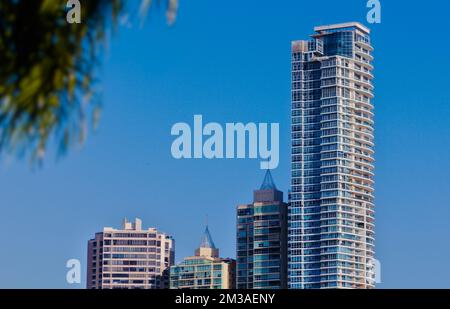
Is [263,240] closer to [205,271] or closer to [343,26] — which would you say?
[205,271]

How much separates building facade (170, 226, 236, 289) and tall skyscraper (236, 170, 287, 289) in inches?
55.9

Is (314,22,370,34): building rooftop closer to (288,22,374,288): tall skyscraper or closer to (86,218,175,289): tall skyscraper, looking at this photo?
(288,22,374,288): tall skyscraper

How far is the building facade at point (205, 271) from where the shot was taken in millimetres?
108062

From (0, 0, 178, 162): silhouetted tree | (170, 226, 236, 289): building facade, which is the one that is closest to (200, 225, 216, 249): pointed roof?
(170, 226, 236, 289): building facade

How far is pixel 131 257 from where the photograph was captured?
12138 cm

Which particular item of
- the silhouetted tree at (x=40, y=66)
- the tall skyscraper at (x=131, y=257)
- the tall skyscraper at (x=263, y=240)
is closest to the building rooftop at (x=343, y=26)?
the tall skyscraper at (x=263, y=240)

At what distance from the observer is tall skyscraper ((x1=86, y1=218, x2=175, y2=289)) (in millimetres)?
118625

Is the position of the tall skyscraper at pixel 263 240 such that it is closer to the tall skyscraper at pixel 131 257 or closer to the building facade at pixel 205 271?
the building facade at pixel 205 271

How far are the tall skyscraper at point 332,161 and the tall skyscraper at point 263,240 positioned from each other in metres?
2.71

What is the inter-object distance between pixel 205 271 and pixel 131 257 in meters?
15.4

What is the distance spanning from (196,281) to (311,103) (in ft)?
70.5

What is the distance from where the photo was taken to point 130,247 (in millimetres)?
120875
